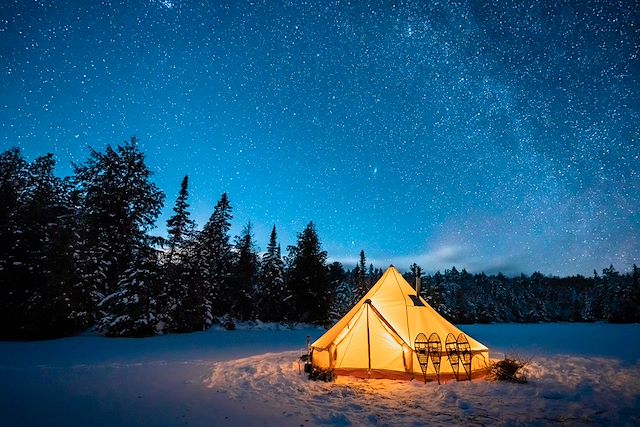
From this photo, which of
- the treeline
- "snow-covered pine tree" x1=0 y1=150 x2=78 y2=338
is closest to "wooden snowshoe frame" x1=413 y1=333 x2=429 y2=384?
"snow-covered pine tree" x1=0 y1=150 x2=78 y2=338

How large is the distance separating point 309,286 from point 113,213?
51.3 feet

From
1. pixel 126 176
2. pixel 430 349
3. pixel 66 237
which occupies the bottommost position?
pixel 430 349

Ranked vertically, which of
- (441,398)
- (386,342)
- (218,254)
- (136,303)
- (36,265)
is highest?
(218,254)

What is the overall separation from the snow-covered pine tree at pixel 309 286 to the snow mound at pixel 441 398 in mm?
18866

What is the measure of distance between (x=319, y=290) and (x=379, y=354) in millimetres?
19746

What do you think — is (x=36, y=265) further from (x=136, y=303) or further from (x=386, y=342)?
(x=386, y=342)

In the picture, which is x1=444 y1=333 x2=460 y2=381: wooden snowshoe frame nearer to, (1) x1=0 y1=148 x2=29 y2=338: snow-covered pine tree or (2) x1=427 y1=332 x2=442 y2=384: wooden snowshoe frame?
(2) x1=427 y1=332 x2=442 y2=384: wooden snowshoe frame

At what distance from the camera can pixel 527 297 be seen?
6712 cm

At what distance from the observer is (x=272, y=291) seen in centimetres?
2995

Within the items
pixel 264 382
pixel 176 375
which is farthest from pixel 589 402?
pixel 176 375

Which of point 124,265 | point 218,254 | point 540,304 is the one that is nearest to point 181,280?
point 124,265

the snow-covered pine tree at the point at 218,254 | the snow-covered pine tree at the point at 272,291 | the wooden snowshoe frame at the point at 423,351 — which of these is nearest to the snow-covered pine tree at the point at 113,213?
the snow-covered pine tree at the point at 218,254

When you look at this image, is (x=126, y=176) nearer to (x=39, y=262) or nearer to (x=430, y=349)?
(x=39, y=262)

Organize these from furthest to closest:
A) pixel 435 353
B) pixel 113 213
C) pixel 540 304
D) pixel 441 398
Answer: pixel 540 304
pixel 113 213
pixel 435 353
pixel 441 398
